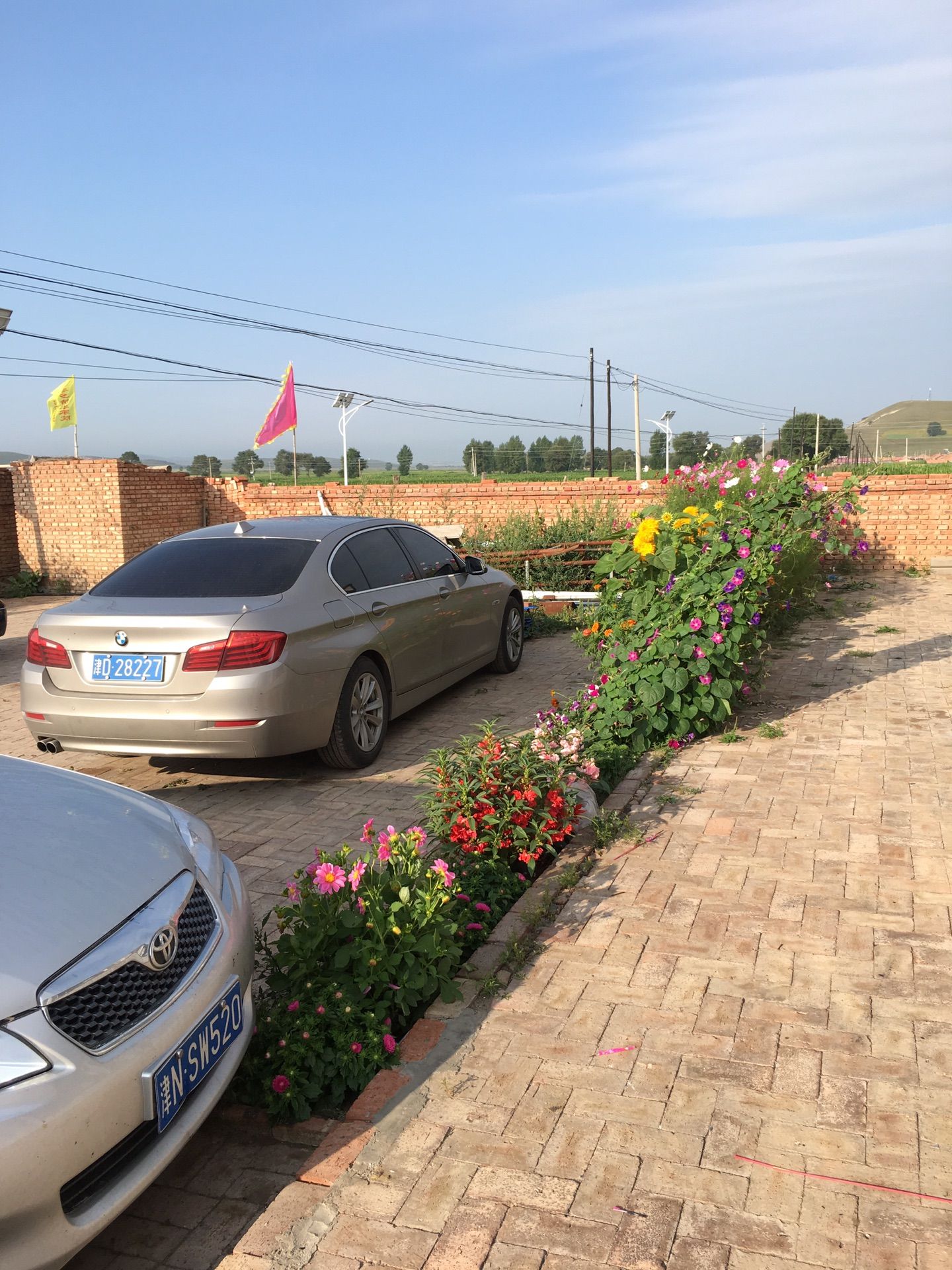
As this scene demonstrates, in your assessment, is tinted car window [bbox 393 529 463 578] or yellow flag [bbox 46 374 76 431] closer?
tinted car window [bbox 393 529 463 578]

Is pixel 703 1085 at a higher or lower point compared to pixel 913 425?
lower

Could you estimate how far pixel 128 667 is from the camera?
205 inches

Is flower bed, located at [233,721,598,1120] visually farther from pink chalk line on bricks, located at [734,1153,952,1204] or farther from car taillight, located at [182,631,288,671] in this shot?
car taillight, located at [182,631,288,671]

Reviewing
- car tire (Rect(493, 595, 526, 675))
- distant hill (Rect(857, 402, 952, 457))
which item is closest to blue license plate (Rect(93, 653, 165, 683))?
car tire (Rect(493, 595, 526, 675))

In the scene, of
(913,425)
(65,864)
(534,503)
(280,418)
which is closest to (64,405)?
(280,418)

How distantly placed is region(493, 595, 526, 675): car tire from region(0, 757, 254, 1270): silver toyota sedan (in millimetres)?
5519

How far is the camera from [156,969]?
91.7 inches

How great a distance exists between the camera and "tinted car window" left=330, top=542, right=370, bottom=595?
594cm

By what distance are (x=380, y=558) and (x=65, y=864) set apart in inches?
167

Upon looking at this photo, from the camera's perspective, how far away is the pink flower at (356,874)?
3.29 metres

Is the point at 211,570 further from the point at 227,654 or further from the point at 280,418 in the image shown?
the point at 280,418

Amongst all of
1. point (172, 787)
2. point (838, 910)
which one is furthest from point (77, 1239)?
point (172, 787)

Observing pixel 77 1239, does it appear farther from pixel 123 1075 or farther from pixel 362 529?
pixel 362 529

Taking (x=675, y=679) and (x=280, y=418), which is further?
(x=280, y=418)
